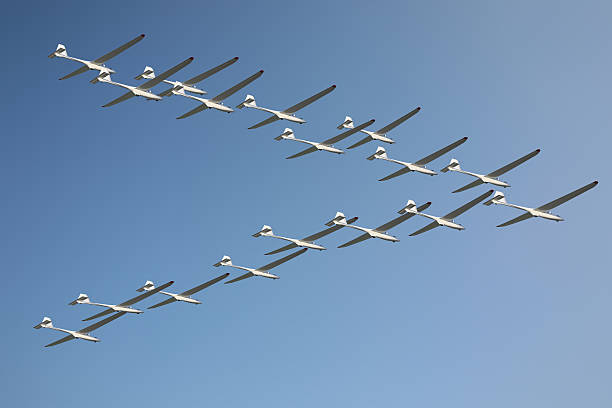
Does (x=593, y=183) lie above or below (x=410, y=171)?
below

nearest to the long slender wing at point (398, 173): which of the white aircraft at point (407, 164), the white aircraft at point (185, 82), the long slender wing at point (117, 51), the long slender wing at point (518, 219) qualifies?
the white aircraft at point (407, 164)

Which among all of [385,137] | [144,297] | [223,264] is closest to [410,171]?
[385,137]

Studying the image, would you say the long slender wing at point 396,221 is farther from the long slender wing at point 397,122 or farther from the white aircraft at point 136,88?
the white aircraft at point 136,88

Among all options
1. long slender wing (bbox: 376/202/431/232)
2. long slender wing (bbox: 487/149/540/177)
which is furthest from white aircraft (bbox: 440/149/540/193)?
long slender wing (bbox: 376/202/431/232)

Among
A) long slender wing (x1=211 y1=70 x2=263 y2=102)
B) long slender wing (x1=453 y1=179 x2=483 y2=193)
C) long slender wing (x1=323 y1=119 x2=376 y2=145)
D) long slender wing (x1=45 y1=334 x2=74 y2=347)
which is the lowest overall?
long slender wing (x1=45 y1=334 x2=74 y2=347)

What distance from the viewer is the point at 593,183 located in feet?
333

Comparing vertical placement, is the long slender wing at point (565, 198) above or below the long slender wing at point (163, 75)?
below

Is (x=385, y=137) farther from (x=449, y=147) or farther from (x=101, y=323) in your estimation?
(x=101, y=323)

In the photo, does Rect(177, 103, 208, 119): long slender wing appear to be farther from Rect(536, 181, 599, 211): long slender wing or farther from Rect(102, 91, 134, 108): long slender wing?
Rect(536, 181, 599, 211): long slender wing

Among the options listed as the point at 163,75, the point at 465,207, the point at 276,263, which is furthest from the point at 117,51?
the point at 465,207

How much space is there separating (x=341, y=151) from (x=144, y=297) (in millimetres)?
25955

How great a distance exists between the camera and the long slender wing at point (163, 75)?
90.7 meters

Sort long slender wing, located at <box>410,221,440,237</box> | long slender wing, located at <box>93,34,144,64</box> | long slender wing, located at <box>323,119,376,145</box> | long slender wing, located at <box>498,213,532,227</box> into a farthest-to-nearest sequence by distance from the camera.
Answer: long slender wing, located at <box>410,221,440,237</box> → long slender wing, located at <box>498,213,532,227</box> → long slender wing, located at <box>323,119,376,145</box> → long slender wing, located at <box>93,34,144,64</box>

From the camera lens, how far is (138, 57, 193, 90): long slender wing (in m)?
90.7
